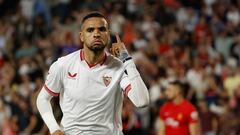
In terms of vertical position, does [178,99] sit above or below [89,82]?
below

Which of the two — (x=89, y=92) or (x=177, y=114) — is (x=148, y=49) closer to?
(x=177, y=114)

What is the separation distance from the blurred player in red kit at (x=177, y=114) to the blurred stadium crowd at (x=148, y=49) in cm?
154

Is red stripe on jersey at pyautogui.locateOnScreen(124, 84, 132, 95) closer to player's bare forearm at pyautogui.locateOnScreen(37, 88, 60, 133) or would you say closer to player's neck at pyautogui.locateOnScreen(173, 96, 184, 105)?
player's bare forearm at pyautogui.locateOnScreen(37, 88, 60, 133)

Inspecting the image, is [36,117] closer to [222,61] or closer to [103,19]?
[222,61]

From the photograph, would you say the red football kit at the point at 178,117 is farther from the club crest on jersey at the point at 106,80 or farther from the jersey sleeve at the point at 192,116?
the club crest on jersey at the point at 106,80

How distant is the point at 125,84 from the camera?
6203 mm

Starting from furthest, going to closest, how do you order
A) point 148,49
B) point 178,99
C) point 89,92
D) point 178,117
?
point 148,49
point 178,99
point 178,117
point 89,92

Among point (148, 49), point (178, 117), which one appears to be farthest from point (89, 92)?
point (148, 49)

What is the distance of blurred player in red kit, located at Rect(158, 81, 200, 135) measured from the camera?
1020 cm

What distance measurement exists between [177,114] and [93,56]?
4132mm

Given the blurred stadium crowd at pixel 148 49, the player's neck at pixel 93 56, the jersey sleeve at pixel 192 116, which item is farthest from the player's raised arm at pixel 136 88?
the blurred stadium crowd at pixel 148 49

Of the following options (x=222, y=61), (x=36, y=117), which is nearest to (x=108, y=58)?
(x=36, y=117)

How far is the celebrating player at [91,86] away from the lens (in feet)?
20.4

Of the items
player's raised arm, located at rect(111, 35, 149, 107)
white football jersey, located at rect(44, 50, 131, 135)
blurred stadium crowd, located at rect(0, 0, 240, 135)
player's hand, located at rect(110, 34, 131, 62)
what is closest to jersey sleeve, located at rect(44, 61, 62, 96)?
white football jersey, located at rect(44, 50, 131, 135)
